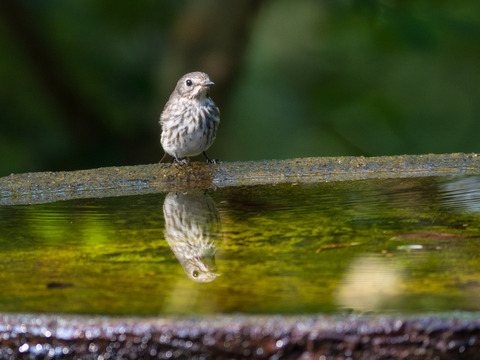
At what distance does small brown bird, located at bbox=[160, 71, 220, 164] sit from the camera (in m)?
4.29

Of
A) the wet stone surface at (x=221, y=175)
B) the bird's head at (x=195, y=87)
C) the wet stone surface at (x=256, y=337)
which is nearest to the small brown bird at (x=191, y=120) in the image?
the bird's head at (x=195, y=87)

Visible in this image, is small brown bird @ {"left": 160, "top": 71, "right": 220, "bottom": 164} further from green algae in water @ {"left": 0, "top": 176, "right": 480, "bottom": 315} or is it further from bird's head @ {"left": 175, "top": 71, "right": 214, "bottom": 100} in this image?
green algae in water @ {"left": 0, "top": 176, "right": 480, "bottom": 315}

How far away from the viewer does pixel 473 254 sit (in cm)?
166

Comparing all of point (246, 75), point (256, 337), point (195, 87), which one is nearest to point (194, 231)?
point (256, 337)

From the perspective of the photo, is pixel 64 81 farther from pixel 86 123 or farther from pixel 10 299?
pixel 10 299

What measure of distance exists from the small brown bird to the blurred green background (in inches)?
49.4

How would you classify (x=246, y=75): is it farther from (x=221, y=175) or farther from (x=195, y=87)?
(x=221, y=175)

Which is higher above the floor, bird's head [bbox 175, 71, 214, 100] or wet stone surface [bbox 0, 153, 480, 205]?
bird's head [bbox 175, 71, 214, 100]

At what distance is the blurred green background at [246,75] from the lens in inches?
230

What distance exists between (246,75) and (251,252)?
4852mm

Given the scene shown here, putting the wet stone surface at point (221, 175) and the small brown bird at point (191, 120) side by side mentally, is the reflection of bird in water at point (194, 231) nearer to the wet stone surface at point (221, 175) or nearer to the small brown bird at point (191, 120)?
the wet stone surface at point (221, 175)

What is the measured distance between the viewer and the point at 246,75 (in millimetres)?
6555

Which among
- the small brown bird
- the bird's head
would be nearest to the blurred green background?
the bird's head

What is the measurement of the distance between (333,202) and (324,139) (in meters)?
4.39
